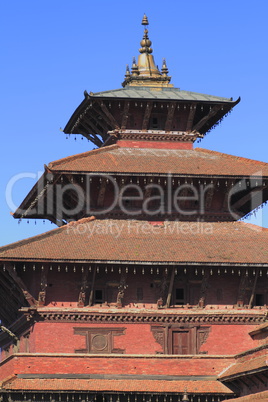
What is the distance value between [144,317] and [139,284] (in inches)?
64.9

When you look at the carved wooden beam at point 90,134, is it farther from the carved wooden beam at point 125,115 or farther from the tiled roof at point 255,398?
the tiled roof at point 255,398

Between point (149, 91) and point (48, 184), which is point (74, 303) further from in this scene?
point (149, 91)

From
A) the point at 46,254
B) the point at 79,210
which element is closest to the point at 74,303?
the point at 46,254

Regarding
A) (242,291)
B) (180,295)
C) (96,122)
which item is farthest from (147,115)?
(242,291)

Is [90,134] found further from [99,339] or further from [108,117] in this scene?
[99,339]

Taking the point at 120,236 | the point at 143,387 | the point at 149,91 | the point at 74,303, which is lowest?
the point at 143,387

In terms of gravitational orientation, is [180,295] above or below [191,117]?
below

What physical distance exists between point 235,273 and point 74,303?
25.2ft

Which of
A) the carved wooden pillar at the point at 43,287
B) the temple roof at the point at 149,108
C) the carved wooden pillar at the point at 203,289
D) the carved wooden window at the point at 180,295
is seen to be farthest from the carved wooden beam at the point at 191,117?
the carved wooden pillar at the point at 43,287

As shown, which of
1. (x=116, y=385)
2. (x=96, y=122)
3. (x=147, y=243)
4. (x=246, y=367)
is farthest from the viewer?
(x=96, y=122)

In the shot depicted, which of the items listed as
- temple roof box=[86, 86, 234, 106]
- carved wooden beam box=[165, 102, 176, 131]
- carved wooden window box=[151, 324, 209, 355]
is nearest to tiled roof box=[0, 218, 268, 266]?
carved wooden window box=[151, 324, 209, 355]

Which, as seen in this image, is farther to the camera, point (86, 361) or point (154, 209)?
point (154, 209)

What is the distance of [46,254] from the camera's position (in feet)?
163

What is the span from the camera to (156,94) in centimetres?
5916
